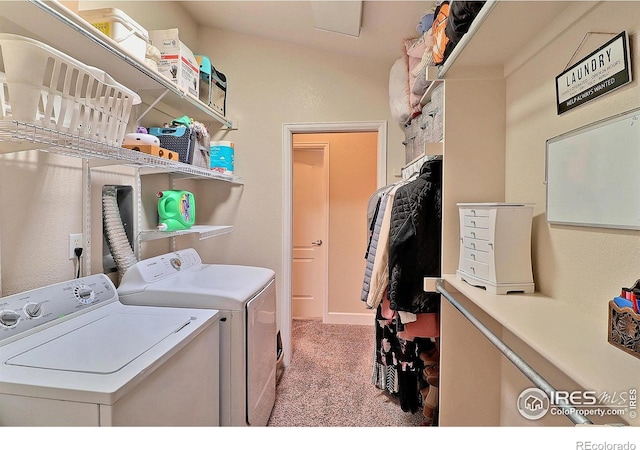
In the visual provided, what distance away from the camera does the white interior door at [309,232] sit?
3.87 m

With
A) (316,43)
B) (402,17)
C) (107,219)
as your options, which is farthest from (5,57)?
(316,43)

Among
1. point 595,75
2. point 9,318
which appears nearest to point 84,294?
point 9,318

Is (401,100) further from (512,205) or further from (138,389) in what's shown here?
(138,389)

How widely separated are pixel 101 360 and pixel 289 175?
2024 millimetres

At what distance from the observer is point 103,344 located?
1.02 metres

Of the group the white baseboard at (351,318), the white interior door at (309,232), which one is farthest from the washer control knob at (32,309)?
the white baseboard at (351,318)

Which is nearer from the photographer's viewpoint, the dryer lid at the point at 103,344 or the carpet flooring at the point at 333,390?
the dryer lid at the point at 103,344

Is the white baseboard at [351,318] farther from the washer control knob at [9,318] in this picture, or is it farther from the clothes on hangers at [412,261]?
the washer control knob at [9,318]

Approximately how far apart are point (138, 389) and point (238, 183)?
6.75 feet

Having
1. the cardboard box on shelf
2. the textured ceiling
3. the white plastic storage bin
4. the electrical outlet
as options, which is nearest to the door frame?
the textured ceiling

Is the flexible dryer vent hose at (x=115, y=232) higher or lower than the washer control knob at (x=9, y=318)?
A: higher

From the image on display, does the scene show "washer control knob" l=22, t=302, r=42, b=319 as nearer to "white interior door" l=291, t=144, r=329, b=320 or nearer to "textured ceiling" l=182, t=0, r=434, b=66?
"textured ceiling" l=182, t=0, r=434, b=66

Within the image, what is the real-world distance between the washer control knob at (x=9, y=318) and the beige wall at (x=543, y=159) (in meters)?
1.82

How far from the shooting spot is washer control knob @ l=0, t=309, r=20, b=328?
1022 mm
